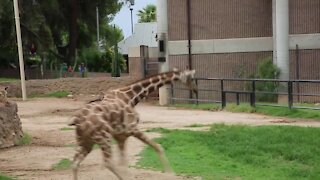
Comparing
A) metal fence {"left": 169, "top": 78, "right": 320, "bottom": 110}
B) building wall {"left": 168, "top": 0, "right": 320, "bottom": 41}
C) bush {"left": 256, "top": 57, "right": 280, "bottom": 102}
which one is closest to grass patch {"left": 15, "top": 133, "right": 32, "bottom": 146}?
metal fence {"left": 169, "top": 78, "right": 320, "bottom": 110}

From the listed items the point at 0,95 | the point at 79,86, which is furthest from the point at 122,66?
the point at 0,95

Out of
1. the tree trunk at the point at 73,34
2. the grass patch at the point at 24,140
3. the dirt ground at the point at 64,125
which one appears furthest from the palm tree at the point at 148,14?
the grass patch at the point at 24,140

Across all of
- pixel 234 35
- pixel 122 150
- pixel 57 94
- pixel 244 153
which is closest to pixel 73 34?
pixel 57 94

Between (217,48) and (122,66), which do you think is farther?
(122,66)

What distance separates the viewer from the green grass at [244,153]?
9750mm

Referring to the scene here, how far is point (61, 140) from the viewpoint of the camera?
15.0m

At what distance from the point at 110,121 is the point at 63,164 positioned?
144 inches

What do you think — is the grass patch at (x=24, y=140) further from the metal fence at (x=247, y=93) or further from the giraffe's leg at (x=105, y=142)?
the metal fence at (x=247, y=93)

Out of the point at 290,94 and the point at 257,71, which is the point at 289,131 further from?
the point at 257,71

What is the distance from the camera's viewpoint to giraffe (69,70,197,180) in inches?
306

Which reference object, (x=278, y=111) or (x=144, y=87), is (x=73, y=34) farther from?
(x=144, y=87)

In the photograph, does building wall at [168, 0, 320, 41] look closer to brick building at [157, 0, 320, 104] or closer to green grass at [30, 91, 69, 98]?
brick building at [157, 0, 320, 104]

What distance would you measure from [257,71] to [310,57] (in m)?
2.55

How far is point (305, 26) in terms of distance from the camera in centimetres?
2848
